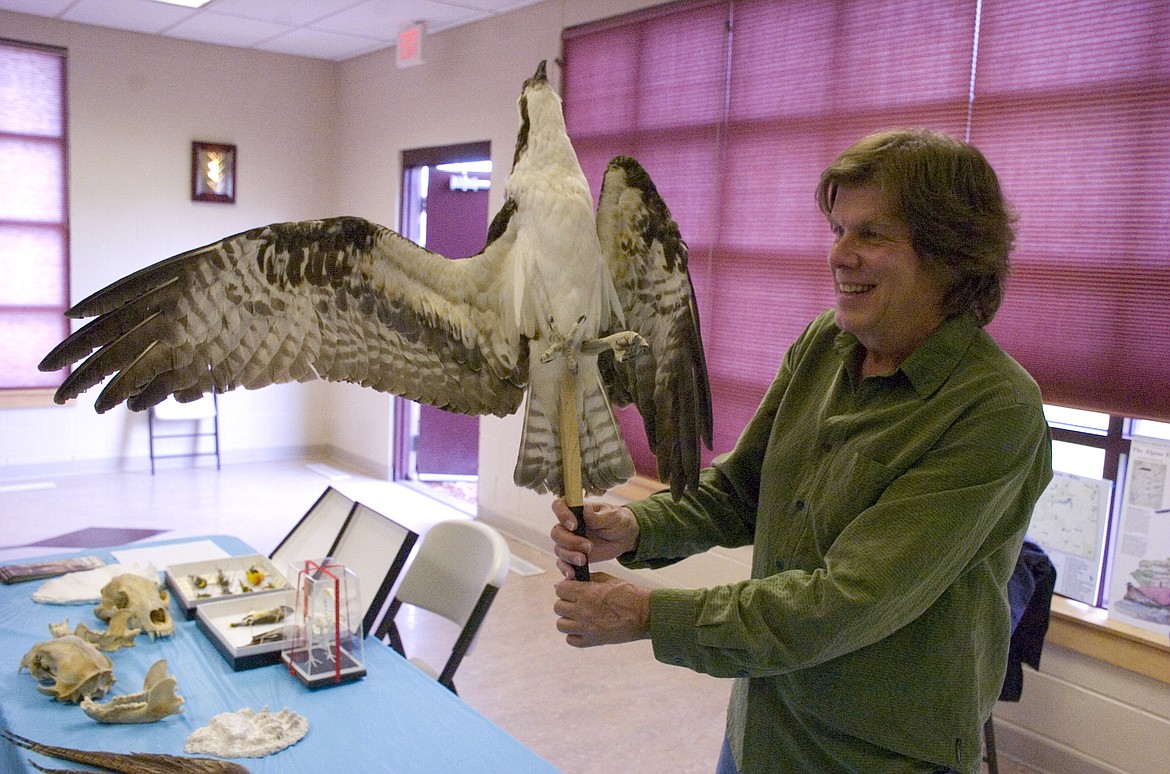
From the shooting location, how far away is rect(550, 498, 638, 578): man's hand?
1174 millimetres

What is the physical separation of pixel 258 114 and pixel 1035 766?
6.23m

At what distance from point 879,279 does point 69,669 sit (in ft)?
5.37

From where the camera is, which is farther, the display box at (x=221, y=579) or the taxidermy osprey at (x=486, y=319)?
the display box at (x=221, y=579)

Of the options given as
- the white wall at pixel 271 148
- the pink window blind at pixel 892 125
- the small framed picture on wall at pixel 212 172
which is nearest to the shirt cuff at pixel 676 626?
the pink window blind at pixel 892 125

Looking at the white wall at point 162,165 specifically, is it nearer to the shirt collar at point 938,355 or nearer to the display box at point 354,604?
the display box at point 354,604

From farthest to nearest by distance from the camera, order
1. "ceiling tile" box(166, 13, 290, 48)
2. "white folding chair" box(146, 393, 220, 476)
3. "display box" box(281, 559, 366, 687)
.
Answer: "white folding chair" box(146, 393, 220, 476) → "ceiling tile" box(166, 13, 290, 48) → "display box" box(281, 559, 366, 687)

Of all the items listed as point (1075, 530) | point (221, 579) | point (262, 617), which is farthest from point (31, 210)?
point (1075, 530)

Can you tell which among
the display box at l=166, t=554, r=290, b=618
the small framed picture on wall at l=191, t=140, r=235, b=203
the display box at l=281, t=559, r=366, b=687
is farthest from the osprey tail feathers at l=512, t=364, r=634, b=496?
the small framed picture on wall at l=191, t=140, r=235, b=203

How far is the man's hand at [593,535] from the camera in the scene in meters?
1.17

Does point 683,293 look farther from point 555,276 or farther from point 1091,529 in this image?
point 1091,529

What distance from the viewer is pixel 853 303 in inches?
46.3

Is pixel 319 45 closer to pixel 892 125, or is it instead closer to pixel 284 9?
pixel 284 9

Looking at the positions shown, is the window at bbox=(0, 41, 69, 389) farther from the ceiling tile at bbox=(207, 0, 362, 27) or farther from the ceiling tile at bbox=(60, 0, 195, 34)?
the ceiling tile at bbox=(207, 0, 362, 27)

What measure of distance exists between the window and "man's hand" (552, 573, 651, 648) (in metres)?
5.78
